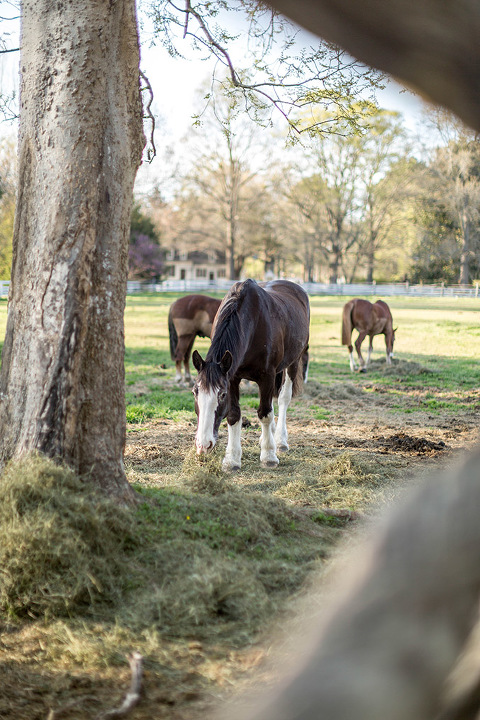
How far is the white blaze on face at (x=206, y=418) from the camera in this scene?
16.9ft

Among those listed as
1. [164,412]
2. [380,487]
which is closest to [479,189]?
[164,412]

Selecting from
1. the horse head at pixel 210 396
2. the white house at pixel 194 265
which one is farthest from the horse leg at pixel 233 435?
the white house at pixel 194 265

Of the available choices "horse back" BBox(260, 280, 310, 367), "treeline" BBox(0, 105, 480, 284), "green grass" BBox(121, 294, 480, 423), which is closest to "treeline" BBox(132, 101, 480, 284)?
"treeline" BBox(0, 105, 480, 284)

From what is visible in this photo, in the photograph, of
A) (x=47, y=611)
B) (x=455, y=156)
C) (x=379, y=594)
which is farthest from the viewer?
(x=455, y=156)

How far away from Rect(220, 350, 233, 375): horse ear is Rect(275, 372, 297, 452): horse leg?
1.86m

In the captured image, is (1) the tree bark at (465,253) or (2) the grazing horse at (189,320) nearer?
(2) the grazing horse at (189,320)

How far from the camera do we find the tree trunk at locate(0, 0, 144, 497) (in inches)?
136

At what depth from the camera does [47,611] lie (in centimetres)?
279

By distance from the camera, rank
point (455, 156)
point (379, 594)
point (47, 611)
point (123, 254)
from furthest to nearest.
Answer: point (455, 156)
point (123, 254)
point (47, 611)
point (379, 594)

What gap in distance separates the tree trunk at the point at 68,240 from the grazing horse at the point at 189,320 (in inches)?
295

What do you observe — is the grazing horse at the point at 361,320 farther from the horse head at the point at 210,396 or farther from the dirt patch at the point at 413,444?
the horse head at the point at 210,396

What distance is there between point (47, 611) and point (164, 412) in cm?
587

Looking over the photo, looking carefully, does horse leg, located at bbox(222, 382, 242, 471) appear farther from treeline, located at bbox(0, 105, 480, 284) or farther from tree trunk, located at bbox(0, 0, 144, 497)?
treeline, located at bbox(0, 105, 480, 284)

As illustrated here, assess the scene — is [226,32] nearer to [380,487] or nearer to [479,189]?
[380,487]
